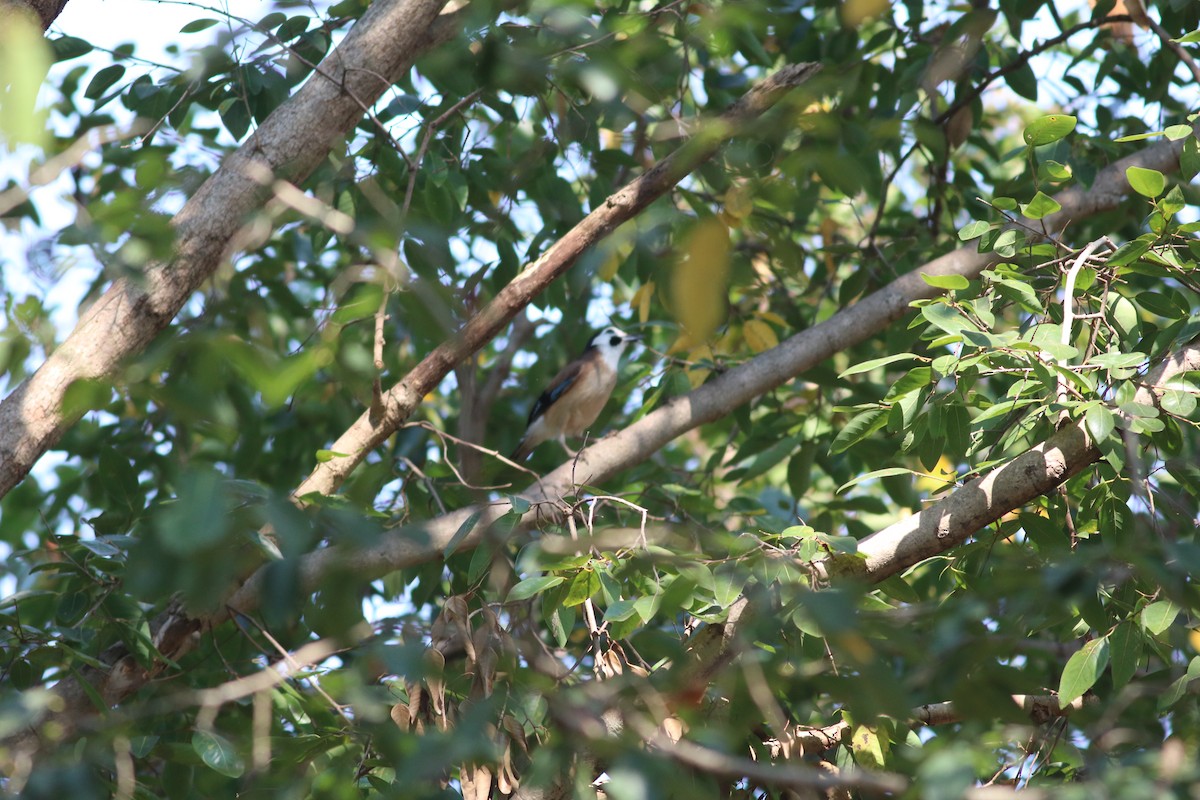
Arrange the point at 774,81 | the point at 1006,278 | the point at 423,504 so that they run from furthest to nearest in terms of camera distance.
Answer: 1. the point at 423,504
2. the point at 774,81
3. the point at 1006,278

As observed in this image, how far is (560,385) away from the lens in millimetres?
8148

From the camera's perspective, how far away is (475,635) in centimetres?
259

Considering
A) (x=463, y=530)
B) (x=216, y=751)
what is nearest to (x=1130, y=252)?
(x=463, y=530)

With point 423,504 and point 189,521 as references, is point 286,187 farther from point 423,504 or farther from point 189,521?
point 423,504

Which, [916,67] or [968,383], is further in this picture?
[916,67]

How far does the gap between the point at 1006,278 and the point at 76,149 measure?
7.40 ft

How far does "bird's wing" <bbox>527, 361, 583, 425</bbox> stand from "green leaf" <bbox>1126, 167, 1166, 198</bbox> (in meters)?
5.21

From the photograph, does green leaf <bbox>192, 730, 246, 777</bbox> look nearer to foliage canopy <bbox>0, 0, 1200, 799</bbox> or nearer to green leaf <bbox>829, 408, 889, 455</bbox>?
foliage canopy <bbox>0, 0, 1200, 799</bbox>

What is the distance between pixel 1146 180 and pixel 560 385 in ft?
18.8

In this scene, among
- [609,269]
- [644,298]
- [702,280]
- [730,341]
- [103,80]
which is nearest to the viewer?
[702,280]

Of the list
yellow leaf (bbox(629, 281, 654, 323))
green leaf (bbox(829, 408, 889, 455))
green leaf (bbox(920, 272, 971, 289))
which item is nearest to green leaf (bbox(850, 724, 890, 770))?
green leaf (bbox(829, 408, 889, 455))

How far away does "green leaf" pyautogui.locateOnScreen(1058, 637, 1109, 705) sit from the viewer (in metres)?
2.46

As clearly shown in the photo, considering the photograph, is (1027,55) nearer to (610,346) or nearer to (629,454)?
(629,454)

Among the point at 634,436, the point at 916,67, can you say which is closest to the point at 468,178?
the point at 634,436
